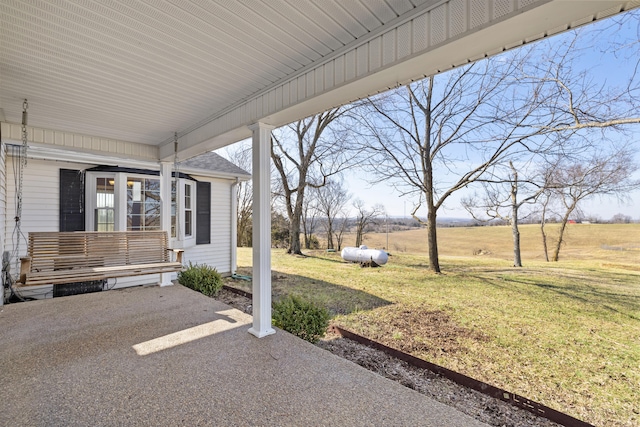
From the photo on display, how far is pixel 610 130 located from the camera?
17.4ft

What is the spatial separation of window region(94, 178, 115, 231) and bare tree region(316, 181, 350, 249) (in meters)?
9.74

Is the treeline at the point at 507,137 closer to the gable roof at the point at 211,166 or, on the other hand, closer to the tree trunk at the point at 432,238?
the tree trunk at the point at 432,238

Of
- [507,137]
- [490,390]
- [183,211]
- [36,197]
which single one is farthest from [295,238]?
[490,390]

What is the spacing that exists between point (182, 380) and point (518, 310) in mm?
5725

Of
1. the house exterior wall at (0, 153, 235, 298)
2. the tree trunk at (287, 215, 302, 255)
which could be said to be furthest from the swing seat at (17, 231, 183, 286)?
the tree trunk at (287, 215, 302, 255)

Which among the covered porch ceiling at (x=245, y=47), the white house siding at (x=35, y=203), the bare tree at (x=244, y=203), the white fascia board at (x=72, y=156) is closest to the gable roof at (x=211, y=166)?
the white fascia board at (x=72, y=156)

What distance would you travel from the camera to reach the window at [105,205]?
17.9 ft

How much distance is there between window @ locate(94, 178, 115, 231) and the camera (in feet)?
17.9

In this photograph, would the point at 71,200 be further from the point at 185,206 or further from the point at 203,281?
the point at 203,281

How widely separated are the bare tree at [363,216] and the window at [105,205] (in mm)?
9584

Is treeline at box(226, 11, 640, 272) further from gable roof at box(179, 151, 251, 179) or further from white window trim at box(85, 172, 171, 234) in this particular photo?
white window trim at box(85, 172, 171, 234)

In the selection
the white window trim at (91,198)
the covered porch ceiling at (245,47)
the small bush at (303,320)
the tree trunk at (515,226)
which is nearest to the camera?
the covered porch ceiling at (245,47)

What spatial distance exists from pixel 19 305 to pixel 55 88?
10.2 feet

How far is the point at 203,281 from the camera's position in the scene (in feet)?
16.5
